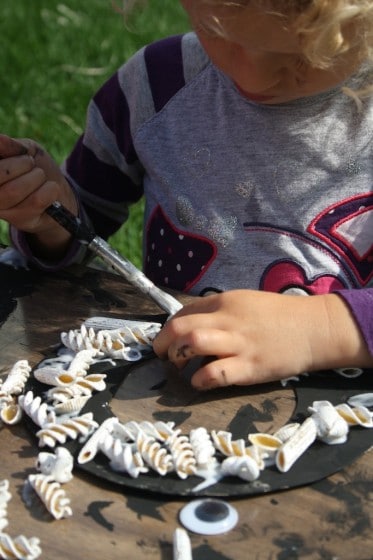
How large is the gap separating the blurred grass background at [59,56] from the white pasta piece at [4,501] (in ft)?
3.95

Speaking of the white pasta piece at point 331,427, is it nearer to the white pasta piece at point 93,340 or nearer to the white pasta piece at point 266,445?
the white pasta piece at point 266,445

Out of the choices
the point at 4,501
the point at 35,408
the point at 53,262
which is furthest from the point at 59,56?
the point at 4,501

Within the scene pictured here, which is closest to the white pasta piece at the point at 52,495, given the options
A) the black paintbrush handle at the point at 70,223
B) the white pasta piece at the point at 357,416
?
the white pasta piece at the point at 357,416

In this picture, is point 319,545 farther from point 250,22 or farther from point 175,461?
point 250,22

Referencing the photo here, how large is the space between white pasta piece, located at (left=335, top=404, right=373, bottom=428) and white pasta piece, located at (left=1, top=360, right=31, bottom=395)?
26cm

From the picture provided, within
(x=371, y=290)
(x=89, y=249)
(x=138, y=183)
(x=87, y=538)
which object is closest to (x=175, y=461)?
(x=87, y=538)

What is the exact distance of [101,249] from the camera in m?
0.95

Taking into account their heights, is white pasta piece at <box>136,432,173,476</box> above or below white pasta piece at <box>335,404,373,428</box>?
above

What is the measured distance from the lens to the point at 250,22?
709mm

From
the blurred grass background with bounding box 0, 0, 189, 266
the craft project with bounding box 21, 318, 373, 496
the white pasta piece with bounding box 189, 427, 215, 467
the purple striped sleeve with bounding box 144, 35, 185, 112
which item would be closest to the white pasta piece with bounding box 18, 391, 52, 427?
the craft project with bounding box 21, 318, 373, 496

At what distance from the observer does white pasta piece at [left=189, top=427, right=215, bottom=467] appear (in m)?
0.65

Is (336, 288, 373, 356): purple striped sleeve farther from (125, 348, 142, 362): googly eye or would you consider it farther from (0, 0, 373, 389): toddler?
(125, 348, 142, 362): googly eye

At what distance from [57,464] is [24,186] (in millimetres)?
353

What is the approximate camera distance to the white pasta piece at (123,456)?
65cm
